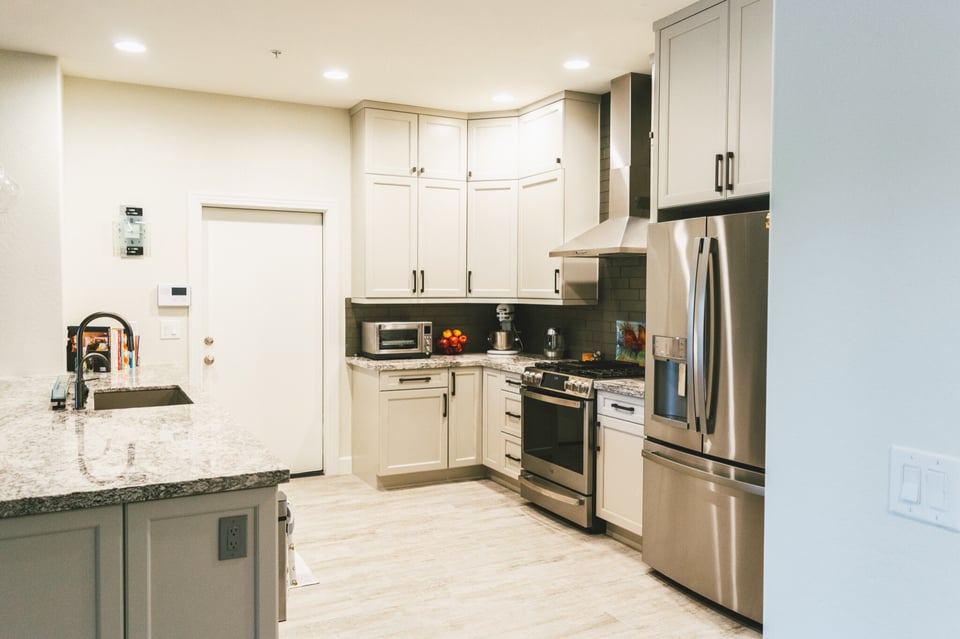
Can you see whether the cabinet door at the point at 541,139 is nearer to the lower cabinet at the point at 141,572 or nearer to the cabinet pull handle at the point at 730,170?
the cabinet pull handle at the point at 730,170

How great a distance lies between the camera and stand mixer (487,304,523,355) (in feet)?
17.9

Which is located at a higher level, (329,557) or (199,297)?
(199,297)

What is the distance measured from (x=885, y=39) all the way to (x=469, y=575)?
2.94m

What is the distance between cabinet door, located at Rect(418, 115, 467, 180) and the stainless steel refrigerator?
2.33 meters

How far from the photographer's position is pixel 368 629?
9.41 ft

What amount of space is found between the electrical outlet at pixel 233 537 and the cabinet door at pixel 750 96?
239 cm

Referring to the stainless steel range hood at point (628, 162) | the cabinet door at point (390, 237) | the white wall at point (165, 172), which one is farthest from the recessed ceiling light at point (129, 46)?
the stainless steel range hood at point (628, 162)

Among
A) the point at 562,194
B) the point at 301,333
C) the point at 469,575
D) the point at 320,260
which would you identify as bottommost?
the point at 469,575

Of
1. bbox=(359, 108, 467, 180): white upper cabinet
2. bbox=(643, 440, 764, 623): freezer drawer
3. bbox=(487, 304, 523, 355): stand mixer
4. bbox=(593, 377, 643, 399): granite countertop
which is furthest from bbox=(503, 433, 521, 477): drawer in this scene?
bbox=(359, 108, 467, 180): white upper cabinet

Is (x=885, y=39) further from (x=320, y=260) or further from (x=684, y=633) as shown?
(x=320, y=260)

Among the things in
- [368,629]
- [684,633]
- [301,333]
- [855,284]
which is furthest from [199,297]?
[855,284]

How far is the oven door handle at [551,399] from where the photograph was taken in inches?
157

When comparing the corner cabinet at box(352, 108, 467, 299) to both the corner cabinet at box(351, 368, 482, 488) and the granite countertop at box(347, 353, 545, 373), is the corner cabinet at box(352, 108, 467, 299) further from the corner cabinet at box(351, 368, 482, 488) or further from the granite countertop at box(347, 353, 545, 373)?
the corner cabinet at box(351, 368, 482, 488)

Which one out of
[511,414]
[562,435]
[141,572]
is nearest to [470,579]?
[562,435]
